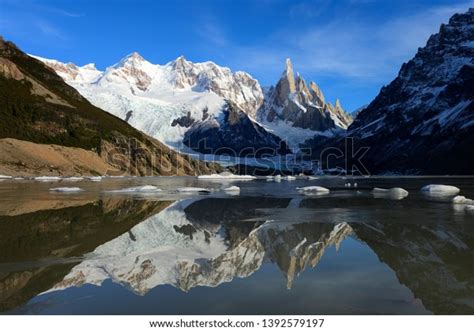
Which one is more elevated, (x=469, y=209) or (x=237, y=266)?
(x=237, y=266)

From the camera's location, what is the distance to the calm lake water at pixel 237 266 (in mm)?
12664

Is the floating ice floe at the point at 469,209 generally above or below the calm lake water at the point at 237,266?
below

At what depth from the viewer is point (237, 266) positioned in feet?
57.2

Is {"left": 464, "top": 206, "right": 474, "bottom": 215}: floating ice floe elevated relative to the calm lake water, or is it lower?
lower

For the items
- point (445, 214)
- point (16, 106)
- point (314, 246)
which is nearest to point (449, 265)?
point (314, 246)

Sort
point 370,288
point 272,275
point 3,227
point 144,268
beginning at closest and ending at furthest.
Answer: point 370,288
point 272,275
point 144,268
point 3,227

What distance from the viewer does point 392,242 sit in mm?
22344

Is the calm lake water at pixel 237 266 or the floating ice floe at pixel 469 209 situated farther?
the floating ice floe at pixel 469 209

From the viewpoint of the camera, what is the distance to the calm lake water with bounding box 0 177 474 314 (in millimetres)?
12664

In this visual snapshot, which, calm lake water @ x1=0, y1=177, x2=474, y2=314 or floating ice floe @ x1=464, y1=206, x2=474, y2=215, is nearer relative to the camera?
calm lake water @ x1=0, y1=177, x2=474, y2=314

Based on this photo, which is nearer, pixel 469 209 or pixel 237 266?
pixel 237 266

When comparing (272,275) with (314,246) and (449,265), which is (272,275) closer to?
(314,246)

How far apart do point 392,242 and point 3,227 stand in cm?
2265
